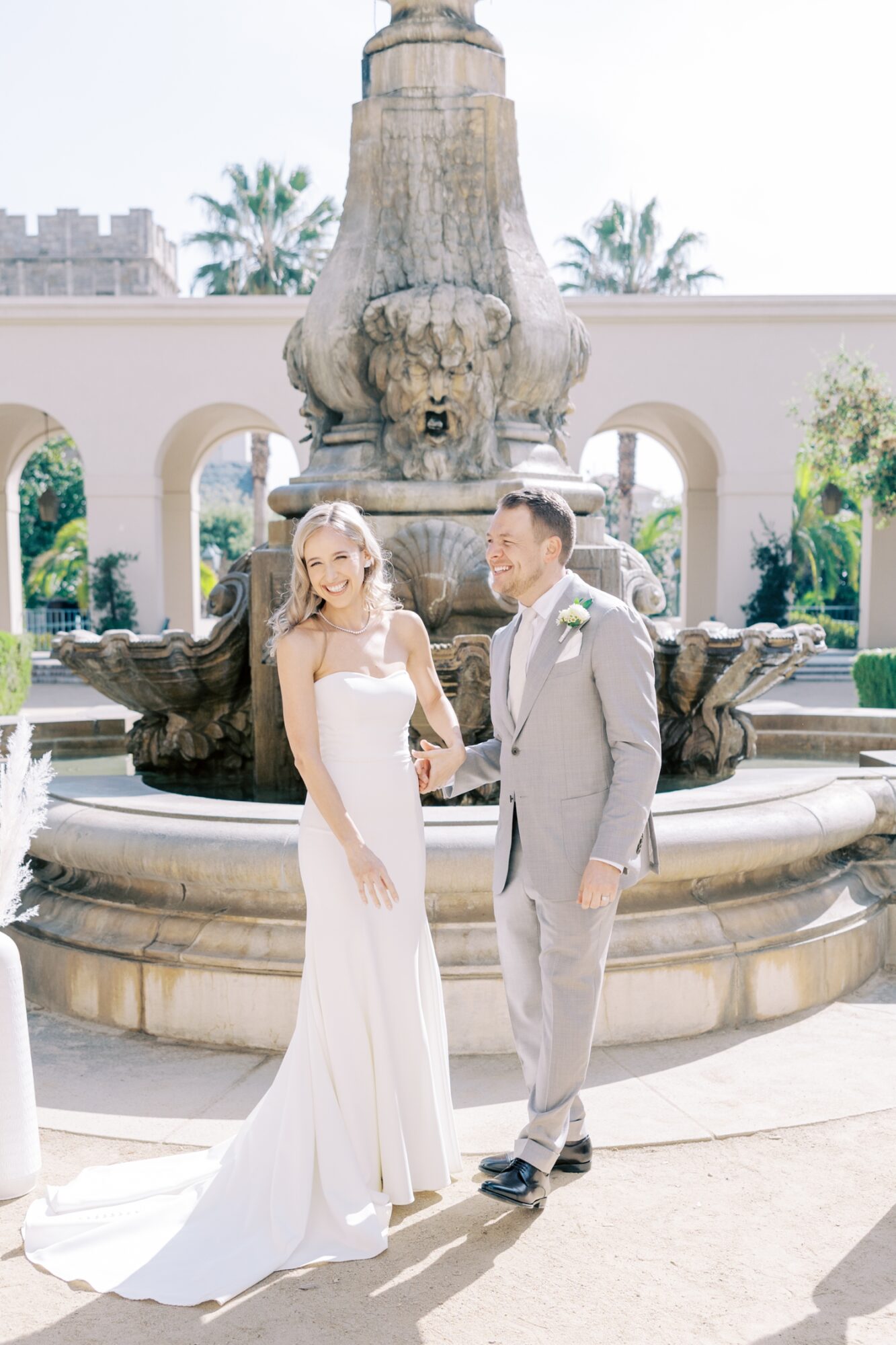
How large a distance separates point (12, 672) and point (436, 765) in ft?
39.3

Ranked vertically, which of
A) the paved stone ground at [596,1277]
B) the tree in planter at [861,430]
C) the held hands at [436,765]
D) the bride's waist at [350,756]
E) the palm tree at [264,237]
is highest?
the palm tree at [264,237]

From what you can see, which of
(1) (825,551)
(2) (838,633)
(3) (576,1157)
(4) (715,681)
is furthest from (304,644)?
(1) (825,551)

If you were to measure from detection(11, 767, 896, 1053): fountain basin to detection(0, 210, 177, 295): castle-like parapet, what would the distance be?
59.3 m

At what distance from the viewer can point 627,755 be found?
9.71 ft

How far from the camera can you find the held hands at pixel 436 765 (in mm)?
3312

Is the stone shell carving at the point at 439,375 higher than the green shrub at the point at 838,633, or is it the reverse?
the stone shell carving at the point at 439,375

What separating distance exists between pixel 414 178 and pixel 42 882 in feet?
12.7

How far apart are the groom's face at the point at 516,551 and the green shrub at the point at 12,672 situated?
11110 millimetres

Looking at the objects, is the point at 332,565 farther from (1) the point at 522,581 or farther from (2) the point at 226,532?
(2) the point at 226,532

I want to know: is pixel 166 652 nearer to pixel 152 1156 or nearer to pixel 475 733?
pixel 475 733

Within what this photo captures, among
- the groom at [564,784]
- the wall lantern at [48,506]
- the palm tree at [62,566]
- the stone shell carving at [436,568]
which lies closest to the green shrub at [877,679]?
the stone shell carving at [436,568]

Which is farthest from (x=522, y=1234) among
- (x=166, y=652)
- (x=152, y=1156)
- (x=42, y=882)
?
(x=166, y=652)

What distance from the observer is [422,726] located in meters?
5.70

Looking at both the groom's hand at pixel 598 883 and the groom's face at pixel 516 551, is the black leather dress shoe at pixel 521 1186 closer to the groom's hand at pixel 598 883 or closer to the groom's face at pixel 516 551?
the groom's hand at pixel 598 883
